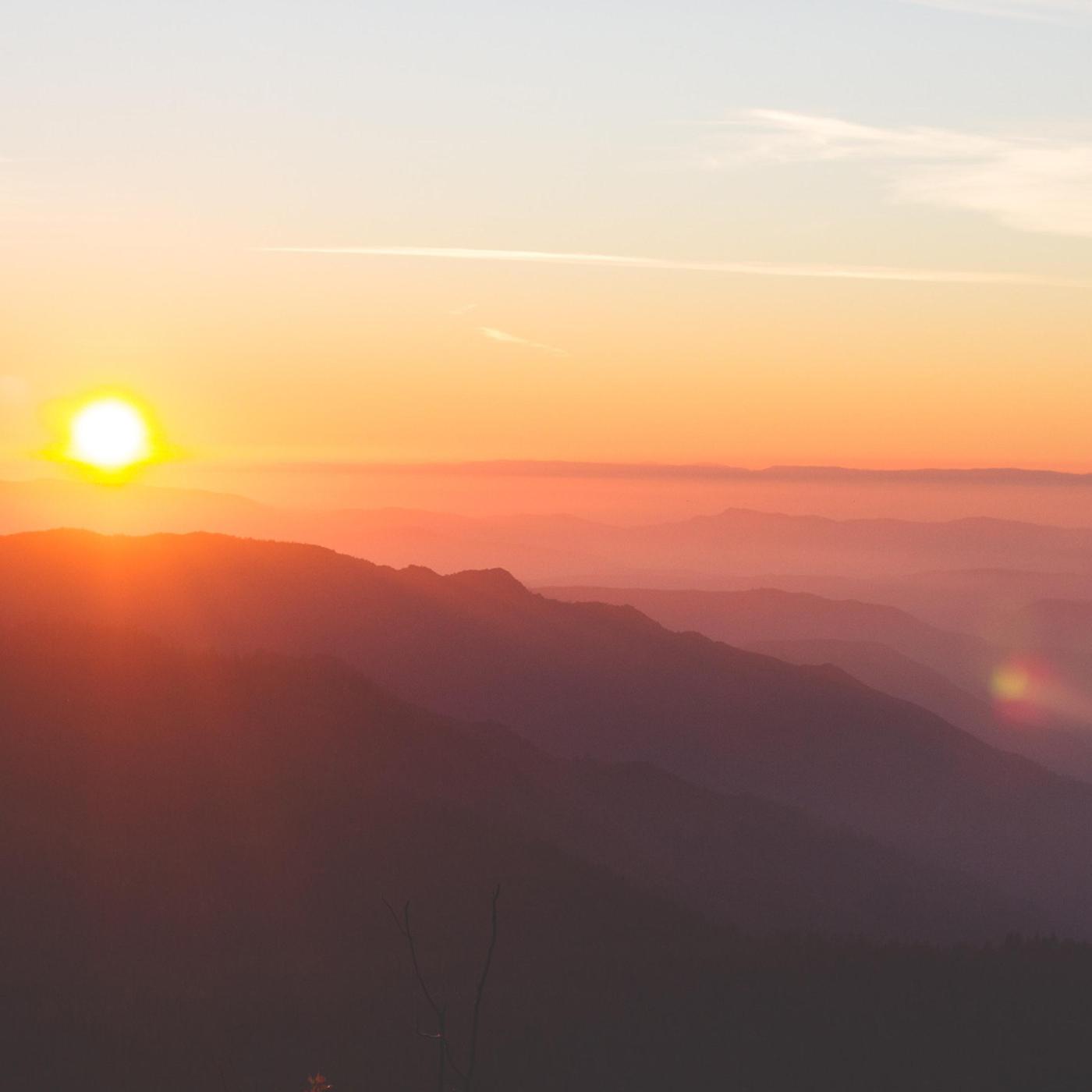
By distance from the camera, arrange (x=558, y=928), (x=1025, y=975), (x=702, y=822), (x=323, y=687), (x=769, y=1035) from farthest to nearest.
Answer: (x=702, y=822) < (x=323, y=687) < (x=558, y=928) < (x=1025, y=975) < (x=769, y=1035)

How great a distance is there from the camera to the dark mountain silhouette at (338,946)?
68000 mm

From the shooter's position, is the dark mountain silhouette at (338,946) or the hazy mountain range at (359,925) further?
the hazy mountain range at (359,925)

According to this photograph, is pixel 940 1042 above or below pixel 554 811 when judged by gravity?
below

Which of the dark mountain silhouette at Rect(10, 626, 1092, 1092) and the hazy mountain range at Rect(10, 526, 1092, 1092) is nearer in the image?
the dark mountain silhouette at Rect(10, 626, 1092, 1092)

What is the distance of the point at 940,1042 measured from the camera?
72.7m

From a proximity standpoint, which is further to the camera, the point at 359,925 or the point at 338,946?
the point at 359,925

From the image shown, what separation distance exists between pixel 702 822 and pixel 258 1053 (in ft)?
371

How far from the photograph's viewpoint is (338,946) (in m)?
Result: 88.1

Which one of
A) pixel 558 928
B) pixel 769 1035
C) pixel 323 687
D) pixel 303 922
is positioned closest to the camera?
pixel 769 1035

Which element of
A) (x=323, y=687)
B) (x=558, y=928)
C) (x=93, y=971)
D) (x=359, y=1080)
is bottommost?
(x=359, y=1080)

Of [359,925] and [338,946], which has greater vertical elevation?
[359,925]

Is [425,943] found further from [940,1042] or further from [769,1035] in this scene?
[940,1042]

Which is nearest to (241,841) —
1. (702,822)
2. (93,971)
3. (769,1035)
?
(93,971)

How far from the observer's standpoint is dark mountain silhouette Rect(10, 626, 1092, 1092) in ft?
223
